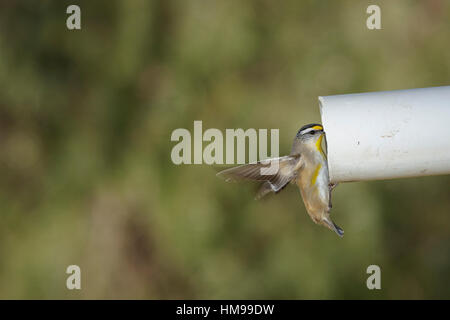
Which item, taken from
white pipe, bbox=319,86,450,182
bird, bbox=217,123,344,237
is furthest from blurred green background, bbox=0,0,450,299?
white pipe, bbox=319,86,450,182

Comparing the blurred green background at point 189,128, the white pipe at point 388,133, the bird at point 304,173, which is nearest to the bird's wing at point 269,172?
the bird at point 304,173

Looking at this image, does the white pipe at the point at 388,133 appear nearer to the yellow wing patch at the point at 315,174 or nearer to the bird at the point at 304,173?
the bird at the point at 304,173

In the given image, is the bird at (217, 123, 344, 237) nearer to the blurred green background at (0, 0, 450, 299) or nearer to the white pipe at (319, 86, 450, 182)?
the white pipe at (319, 86, 450, 182)

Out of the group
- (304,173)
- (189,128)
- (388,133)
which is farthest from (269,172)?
(189,128)

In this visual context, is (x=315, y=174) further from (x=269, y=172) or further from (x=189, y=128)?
(x=189, y=128)

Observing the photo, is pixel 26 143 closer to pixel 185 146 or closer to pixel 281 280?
pixel 185 146

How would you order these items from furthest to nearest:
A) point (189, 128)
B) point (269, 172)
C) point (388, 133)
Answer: point (189, 128) < point (269, 172) < point (388, 133)

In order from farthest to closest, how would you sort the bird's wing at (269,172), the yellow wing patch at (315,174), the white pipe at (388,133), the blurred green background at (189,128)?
the blurred green background at (189,128) < the yellow wing patch at (315,174) < the bird's wing at (269,172) < the white pipe at (388,133)
